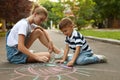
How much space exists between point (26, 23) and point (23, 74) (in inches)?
58.5

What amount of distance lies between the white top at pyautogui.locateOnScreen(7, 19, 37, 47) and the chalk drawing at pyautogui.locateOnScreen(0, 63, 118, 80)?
65 cm

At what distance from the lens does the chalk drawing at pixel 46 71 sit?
17.8 feet

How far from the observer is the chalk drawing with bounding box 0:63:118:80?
17.8ft

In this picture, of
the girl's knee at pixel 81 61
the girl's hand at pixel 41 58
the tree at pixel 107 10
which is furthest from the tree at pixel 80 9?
the girl's knee at pixel 81 61

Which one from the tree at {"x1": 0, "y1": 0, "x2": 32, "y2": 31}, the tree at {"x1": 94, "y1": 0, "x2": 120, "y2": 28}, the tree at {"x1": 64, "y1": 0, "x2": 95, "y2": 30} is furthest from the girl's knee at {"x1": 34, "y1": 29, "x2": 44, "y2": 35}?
the tree at {"x1": 94, "y1": 0, "x2": 120, "y2": 28}

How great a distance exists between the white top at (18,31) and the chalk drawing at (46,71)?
653 millimetres

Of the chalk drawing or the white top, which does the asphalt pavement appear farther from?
the white top

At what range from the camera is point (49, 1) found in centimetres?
8875

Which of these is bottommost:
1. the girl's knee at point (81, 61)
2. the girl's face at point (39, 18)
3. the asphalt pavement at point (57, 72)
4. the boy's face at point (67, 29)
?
the asphalt pavement at point (57, 72)

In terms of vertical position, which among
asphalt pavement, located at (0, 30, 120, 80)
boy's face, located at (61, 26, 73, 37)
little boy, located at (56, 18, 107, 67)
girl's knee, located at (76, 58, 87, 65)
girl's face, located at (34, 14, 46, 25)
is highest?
girl's face, located at (34, 14, 46, 25)

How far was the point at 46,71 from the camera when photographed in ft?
19.4

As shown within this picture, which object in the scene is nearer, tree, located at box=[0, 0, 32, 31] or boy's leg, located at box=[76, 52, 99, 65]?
boy's leg, located at box=[76, 52, 99, 65]

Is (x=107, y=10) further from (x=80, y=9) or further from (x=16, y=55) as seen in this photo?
(x=16, y=55)

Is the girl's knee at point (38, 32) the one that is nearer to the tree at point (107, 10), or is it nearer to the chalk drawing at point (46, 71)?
the chalk drawing at point (46, 71)
